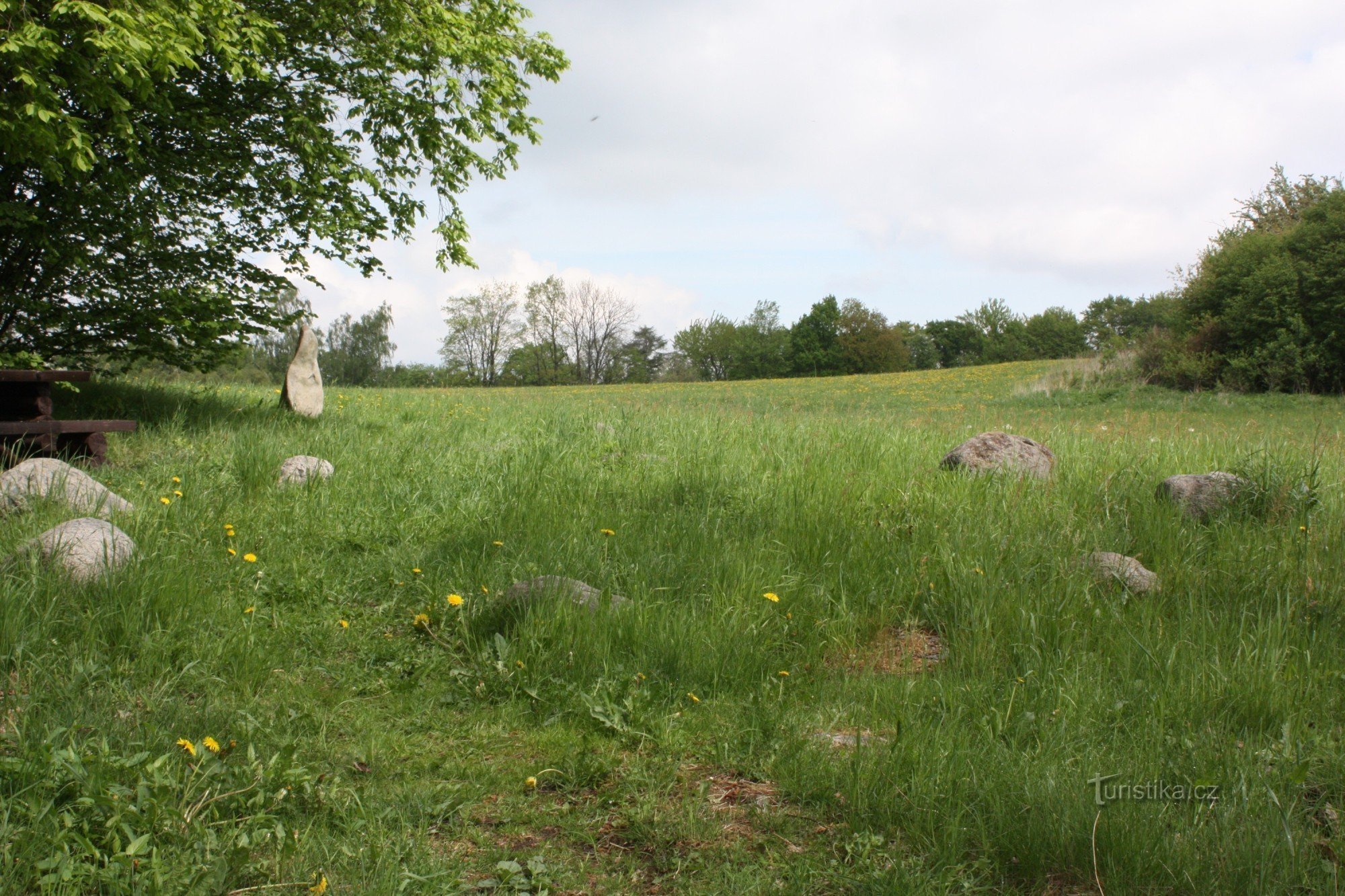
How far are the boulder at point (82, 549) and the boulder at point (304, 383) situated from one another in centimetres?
596

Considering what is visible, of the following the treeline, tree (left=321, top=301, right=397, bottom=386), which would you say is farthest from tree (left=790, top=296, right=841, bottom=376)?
tree (left=321, top=301, right=397, bottom=386)

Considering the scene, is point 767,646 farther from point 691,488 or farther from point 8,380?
point 8,380

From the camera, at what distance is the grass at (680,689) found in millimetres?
2324

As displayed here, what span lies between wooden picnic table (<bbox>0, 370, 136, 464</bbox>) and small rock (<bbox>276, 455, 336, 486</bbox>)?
1715mm

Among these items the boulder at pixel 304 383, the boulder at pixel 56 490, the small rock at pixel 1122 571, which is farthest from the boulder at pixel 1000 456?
the boulder at pixel 304 383

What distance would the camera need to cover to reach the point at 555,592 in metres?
3.93

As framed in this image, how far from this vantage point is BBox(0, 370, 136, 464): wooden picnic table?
6.47 m

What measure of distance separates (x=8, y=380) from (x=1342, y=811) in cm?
893

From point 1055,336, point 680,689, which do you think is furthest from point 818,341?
point 680,689

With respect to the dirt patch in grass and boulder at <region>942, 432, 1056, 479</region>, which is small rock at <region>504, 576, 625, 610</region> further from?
boulder at <region>942, 432, 1056, 479</region>

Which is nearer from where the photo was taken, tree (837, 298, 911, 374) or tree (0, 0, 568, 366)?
tree (0, 0, 568, 366)

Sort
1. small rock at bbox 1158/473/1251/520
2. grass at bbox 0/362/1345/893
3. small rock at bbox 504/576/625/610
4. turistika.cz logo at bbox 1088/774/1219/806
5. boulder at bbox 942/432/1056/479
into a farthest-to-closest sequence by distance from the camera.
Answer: boulder at bbox 942/432/1056/479
small rock at bbox 1158/473/1251/520
small rock at bbox 504/576/625/610
turistika.cz logo at bbox 1088/774/1219/806
grass at bbox 0/362/1345/893

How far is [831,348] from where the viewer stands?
82.4m

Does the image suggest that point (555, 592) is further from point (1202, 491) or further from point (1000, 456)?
point (1202, 491)
